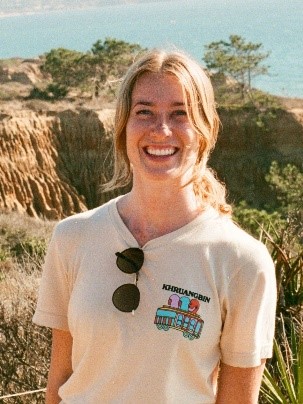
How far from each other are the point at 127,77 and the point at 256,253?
65 centimetres

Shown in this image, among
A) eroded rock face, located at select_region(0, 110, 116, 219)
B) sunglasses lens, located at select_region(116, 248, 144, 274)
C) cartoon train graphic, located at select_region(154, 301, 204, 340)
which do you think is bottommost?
cartoon train graphic, located at select_region(154, 301, 204, 340)

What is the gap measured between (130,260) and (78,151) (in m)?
30.9

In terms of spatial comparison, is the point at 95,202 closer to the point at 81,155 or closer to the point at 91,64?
the point at 81,155

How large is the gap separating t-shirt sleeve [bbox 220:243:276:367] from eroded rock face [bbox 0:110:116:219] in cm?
2438

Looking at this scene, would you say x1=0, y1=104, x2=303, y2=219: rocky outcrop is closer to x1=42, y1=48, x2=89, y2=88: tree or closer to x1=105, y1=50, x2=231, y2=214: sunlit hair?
x1=42, y1=48, x2=89, y2=88: tree

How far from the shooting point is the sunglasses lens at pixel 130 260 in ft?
6.98

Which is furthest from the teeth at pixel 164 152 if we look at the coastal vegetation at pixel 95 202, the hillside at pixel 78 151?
the hillside at pixel 78 151

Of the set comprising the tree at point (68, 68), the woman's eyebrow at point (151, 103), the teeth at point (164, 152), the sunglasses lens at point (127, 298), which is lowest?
the sunglasses lens at point (127, 298)

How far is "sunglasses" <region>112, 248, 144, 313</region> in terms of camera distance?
6.84ft

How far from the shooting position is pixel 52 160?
3145cm

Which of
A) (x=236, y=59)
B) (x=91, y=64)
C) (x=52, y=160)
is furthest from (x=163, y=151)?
(x=236, y=59)

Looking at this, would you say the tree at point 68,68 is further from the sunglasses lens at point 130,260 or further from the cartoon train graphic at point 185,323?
the cartoon train graphic at point 185,323

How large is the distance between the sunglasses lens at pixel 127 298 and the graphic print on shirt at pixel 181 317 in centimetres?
7

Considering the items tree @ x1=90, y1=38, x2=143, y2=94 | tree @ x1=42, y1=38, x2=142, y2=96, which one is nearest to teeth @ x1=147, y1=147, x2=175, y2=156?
tree @ x1=42, y1=38, x2=142, y2=96
